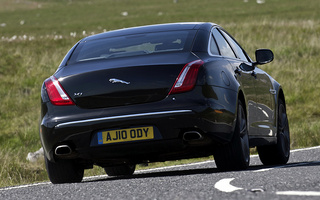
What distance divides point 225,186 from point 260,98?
2873 mm

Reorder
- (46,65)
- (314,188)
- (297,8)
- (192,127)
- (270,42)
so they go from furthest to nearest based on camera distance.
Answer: (297,8) < (270,42) < (46,65) < (192,127) < (314,188)

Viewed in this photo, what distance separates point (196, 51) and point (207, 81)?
1.77 feet

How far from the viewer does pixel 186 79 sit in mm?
7086

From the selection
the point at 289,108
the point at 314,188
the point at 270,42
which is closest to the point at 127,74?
the point at 314,188

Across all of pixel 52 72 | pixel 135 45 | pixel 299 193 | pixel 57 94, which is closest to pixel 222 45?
pixel 135 45

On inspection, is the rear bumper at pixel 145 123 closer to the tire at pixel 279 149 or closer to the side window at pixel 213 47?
the side window at pixel 213 47

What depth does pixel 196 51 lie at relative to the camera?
24.9ft

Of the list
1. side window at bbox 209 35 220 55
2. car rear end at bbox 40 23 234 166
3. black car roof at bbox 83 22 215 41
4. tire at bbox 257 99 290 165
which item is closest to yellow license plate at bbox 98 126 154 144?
car rear end at bbox 40 23 234 166

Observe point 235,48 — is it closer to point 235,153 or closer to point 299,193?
point 235,153

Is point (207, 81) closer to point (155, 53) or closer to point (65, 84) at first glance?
point (155, 53)

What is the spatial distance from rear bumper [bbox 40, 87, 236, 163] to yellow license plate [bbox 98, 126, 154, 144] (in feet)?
0.13

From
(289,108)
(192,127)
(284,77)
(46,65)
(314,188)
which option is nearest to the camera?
(314,188)

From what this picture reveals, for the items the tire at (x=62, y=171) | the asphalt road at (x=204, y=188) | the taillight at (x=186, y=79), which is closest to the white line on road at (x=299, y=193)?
the asphalt road at (x=204, y=188)

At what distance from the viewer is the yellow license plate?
279 inches
